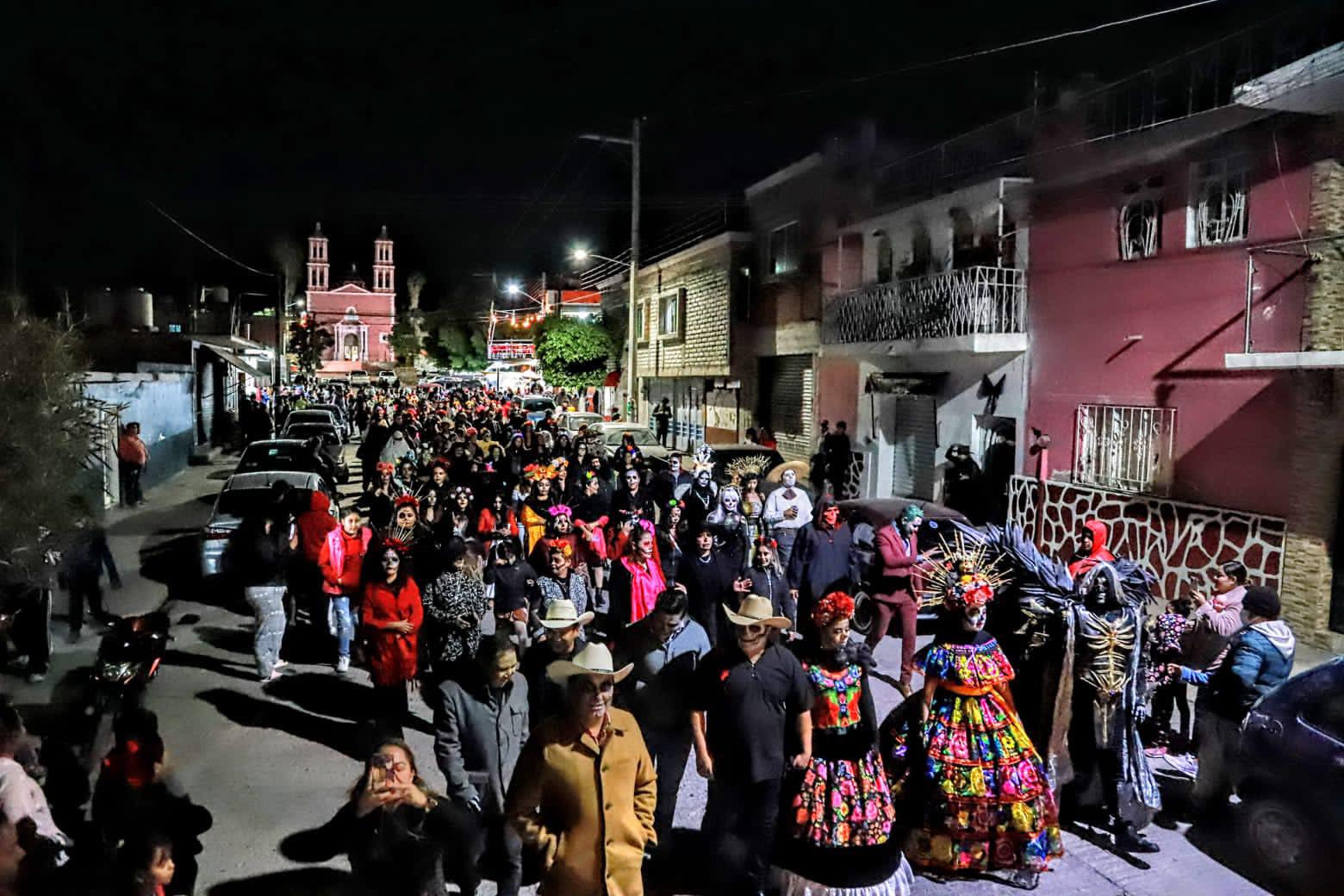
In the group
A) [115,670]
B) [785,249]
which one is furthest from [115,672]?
[785,249]

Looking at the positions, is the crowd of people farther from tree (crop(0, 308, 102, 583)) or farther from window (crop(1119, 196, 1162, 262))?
window (crop(1119, 196, 1162, 262))

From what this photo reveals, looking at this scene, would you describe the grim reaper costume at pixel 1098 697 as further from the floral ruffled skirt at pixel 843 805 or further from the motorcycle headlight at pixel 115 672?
the motorcycle headlight at pixel 115 672

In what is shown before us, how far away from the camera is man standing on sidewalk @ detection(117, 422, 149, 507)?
1802 cm

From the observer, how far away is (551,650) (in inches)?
226

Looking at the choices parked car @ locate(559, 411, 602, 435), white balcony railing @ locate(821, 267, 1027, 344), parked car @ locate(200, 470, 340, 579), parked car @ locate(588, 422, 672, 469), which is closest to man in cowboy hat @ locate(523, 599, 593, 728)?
parked car @ locate(200, 470, 340, 579)

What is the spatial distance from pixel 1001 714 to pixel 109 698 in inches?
203

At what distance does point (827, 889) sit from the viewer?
4684 millimetres

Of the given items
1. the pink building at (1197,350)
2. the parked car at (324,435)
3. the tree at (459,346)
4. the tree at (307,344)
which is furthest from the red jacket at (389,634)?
Result: the tree at (459,346)

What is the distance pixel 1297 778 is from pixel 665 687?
3422mm

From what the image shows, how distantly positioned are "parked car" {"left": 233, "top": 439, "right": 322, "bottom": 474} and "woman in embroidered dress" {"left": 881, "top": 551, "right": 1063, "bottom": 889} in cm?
1201

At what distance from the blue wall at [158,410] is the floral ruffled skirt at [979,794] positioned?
55.4 ft

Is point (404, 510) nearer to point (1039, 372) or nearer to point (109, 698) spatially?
point (109, 698)

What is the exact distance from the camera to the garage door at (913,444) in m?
18.7

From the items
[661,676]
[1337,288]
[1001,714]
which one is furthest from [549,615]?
[1337,288]
